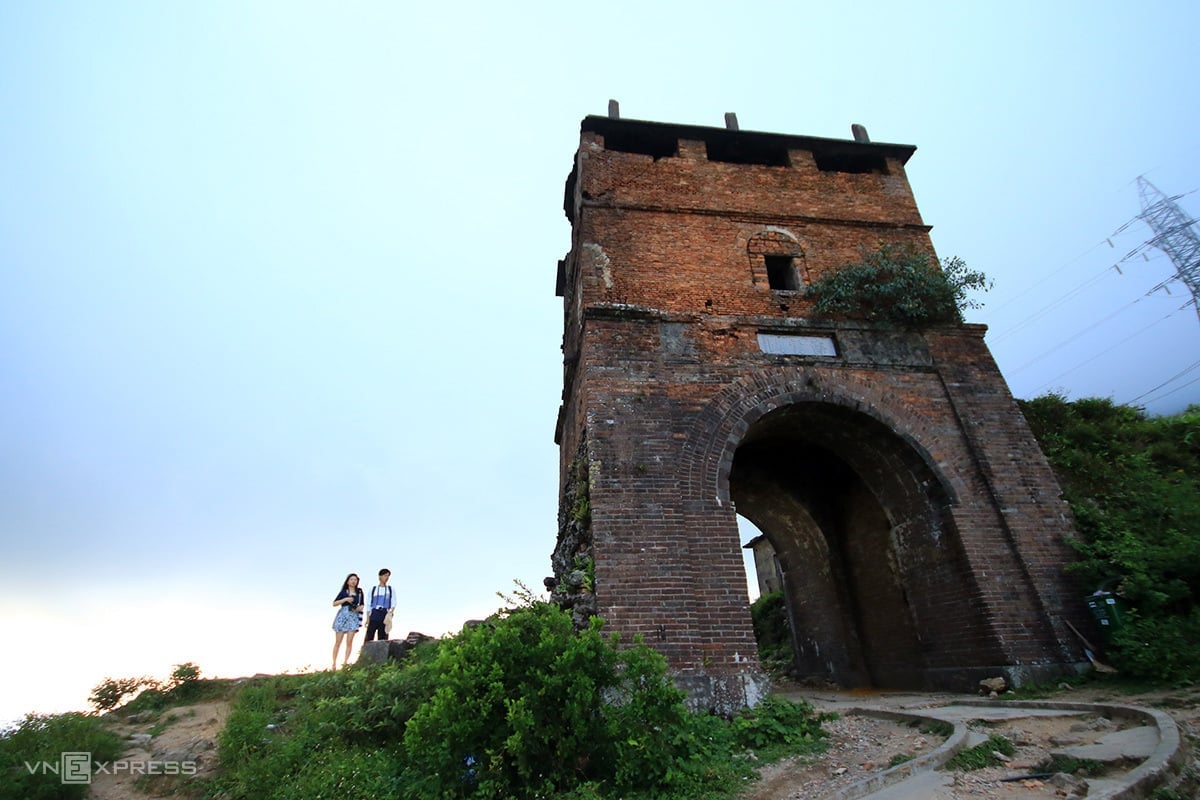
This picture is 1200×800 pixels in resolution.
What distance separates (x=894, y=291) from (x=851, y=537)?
4.57m

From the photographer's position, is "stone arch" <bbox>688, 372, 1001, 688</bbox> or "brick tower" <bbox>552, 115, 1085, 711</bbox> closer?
"brick tower" <bbox>552, 115, 1085, 711</bbox>

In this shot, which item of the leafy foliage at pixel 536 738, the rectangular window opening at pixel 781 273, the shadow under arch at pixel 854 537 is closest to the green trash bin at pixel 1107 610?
the shadow under arch at pixel 854 537

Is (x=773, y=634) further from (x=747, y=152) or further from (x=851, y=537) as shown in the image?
(x=747, y=152)

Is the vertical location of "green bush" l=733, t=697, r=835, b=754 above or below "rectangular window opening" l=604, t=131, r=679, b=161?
below

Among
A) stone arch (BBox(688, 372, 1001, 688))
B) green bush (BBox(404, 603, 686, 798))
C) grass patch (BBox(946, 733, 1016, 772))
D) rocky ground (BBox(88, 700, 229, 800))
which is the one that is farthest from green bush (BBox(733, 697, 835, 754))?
rocky ground (BBox(88, 700, 229, 800))

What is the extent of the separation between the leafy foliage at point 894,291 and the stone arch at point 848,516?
5.14 ft

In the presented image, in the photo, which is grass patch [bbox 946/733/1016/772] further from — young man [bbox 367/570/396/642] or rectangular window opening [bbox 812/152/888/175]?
rectangular window opening [bbox 812/152/888/175]

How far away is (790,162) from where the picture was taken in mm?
12461

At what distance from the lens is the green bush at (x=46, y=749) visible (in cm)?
506

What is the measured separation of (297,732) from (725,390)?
6697mm

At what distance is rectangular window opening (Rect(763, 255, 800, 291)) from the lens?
1078cm

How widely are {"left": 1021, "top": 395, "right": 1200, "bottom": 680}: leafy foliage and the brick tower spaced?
566 millimetres

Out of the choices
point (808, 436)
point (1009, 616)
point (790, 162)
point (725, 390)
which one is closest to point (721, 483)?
point (725, 390)

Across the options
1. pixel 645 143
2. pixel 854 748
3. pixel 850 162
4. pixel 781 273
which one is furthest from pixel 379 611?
pixel 850 162
